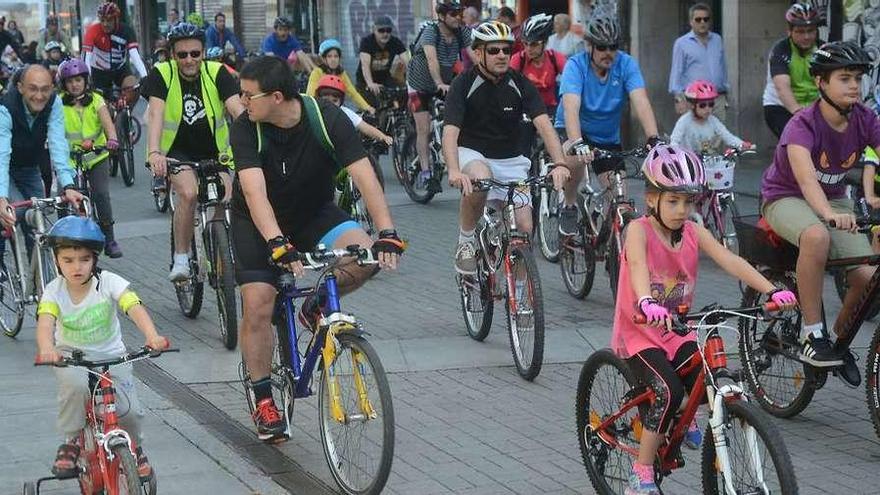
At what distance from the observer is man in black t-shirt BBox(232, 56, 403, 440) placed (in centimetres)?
700

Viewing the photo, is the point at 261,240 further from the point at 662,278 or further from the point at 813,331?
the point at 813,331

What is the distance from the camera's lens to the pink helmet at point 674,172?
5.91 metres

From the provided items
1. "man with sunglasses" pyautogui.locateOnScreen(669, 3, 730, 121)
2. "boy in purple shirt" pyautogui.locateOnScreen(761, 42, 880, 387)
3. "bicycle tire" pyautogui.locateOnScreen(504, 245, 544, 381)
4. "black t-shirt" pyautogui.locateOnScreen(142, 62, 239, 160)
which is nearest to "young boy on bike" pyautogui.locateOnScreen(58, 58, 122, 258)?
"black t-shirt" pyautogui.locateOnScreen(142, 62, 239, 160)

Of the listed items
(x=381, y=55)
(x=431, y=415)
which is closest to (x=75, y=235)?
(x=431, y=415)

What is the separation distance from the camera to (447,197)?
658 inches

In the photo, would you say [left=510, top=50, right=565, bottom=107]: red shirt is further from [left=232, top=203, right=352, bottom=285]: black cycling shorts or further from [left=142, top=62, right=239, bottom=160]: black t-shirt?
[left=232, top=203, right=352, bottom=285]: black cycling shorts

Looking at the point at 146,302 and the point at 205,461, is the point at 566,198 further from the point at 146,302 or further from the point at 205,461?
the point at 205,461

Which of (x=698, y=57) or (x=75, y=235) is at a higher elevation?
(x=698, y=57)

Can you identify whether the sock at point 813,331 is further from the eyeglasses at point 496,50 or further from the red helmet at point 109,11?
the red helmet at point 109,11

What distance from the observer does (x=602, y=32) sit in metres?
10.5

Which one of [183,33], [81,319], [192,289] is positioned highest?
[183,33]

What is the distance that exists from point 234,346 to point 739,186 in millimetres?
8138

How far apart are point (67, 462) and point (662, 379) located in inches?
90.1

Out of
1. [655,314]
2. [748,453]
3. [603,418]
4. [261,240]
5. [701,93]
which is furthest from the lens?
[701,93]
